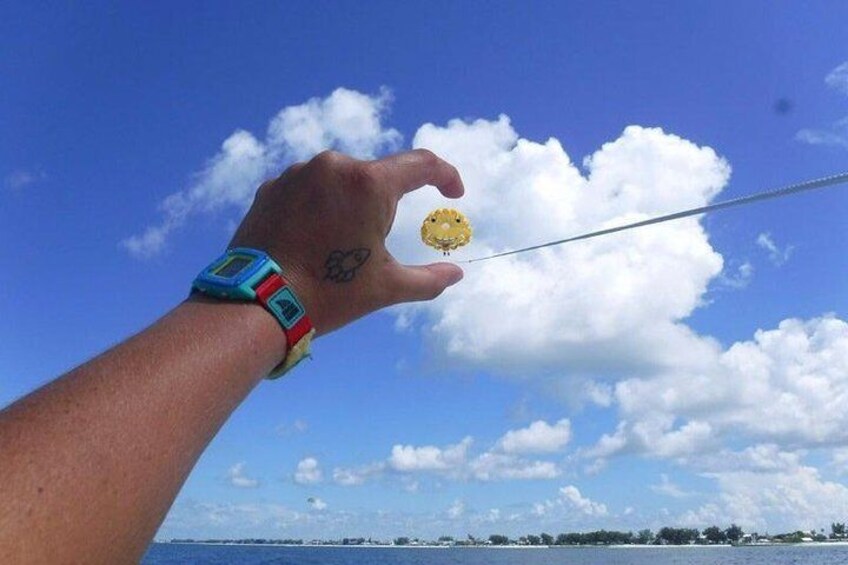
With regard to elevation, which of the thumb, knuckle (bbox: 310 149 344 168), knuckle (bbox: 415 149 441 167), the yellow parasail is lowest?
the thumb

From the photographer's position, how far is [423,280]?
279 cm

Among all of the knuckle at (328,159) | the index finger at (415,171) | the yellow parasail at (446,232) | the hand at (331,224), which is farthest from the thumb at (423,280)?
the yellow parasail at (446,232)

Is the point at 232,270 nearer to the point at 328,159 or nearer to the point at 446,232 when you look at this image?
the point at 328,159

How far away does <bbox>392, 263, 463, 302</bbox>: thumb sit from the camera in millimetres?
2702

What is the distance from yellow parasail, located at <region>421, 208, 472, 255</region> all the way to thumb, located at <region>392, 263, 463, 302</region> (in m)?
6.32

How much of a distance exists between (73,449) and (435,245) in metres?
7.98

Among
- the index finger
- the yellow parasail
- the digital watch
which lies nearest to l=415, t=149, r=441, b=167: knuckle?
the index finger

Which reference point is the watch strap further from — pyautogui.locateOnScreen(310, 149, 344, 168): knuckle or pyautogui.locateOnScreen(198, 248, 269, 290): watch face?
pyautogui.locateOnScreen(310, 149, 344, 168): knuckle

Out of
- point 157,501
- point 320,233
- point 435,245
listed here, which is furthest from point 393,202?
point 435,245

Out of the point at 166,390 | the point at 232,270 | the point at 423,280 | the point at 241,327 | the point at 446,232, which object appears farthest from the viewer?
the point at 446,232

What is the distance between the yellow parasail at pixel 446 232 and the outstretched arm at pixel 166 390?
6.73 m

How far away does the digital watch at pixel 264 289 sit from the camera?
2035 millimetres

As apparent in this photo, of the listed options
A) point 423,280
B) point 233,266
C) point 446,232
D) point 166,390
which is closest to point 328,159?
→ point 233,266

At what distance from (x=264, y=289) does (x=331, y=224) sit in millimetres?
382
